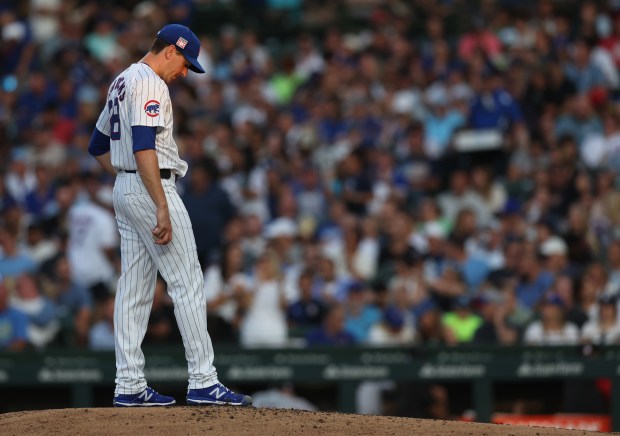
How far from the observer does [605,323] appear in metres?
10.6

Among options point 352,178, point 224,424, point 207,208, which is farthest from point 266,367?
point 224,424

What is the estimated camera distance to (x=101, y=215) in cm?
1220

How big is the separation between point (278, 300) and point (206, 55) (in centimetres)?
563

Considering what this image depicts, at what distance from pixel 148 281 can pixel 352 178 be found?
673cm

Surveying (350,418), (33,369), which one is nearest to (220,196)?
(33,369)

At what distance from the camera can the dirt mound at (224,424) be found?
6137 millimetres

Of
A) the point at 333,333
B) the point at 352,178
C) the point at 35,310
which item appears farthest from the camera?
the point at 352,178

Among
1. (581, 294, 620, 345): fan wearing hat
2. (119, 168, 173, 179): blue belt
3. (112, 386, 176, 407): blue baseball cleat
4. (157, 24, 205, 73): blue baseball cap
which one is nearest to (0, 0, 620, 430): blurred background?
(581, 294, 620, 345): fan wearing hat

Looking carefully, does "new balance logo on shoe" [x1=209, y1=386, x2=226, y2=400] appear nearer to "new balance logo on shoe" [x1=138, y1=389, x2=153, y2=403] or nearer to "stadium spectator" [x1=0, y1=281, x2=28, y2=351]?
"new balance logo on shoe" [x1=138, y1=389, x2=153, y2=403]

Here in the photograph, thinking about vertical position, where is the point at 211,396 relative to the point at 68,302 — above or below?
below

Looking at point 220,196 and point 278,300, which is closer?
point 278,300

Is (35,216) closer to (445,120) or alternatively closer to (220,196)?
(220,196)

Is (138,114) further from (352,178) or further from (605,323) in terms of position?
(352,178)

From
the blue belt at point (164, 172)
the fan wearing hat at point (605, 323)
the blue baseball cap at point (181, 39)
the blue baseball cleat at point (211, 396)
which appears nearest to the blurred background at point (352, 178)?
the fan wearing hat at point (605, 323)
